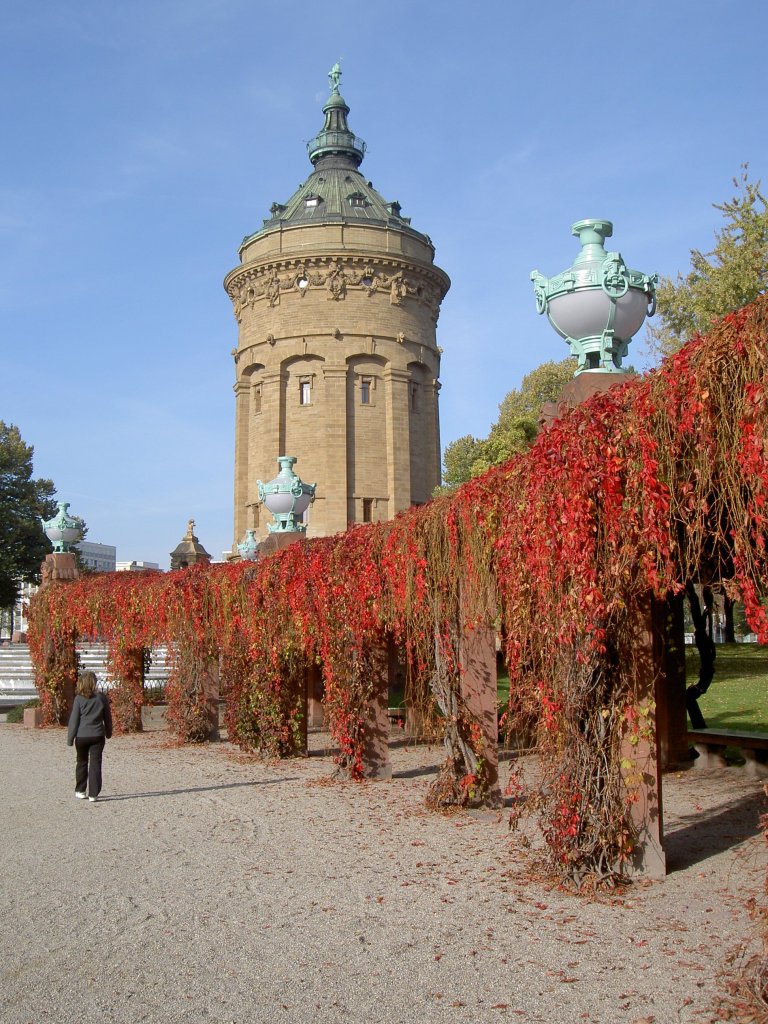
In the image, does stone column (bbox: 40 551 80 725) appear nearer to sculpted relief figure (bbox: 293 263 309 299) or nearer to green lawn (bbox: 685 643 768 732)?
green lawn (bbox: 685 643 768 732)

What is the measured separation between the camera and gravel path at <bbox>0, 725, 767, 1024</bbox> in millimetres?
4836

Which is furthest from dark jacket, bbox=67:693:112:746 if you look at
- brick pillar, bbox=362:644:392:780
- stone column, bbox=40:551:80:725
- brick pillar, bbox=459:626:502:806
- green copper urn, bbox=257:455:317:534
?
stone column, bbox=40:551:80:725

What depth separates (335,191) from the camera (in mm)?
46000

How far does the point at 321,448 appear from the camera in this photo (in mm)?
41938

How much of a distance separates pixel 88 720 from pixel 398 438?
105ft

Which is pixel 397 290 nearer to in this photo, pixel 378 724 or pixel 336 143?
pixel 336 143

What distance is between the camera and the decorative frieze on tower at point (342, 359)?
137 ft

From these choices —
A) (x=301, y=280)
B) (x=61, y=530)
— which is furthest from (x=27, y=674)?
(x=301, y=280)

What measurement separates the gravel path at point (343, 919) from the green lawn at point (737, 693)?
23.4 feet

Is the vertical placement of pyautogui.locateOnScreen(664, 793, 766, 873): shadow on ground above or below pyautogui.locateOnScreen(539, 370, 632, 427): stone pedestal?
below

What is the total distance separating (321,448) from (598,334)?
35047 mm

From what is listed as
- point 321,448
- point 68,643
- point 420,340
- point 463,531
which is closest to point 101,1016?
point 463,531

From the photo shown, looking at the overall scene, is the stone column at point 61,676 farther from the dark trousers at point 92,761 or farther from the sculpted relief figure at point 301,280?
the sculpted relief figure at point 301,280

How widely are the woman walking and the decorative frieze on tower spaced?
2953 cm
